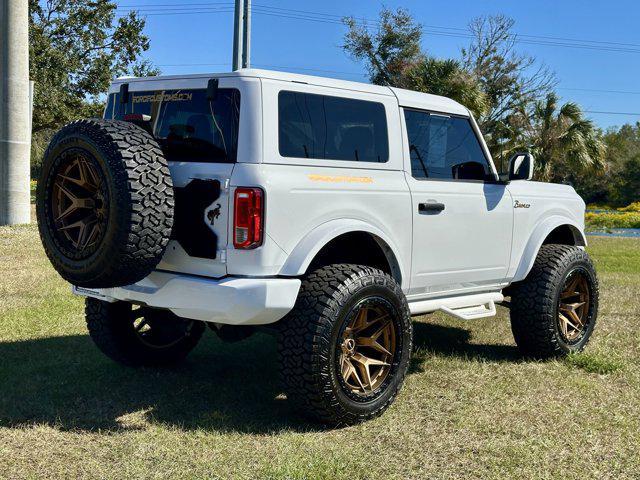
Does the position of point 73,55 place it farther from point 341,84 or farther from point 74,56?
point 341,84

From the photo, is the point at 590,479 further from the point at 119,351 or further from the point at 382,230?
the point at 119,351

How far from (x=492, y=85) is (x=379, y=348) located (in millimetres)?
38362

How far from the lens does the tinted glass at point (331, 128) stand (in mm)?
4281

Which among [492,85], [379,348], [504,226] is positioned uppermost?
[492,85]

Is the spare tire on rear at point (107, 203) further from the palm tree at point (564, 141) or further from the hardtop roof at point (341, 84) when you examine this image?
the palm tree at point (564, 141)

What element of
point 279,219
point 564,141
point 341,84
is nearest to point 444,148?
point 341,84

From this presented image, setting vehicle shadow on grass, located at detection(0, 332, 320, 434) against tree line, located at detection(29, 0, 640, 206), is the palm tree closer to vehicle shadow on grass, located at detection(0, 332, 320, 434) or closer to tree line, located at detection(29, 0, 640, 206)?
tree line, located at detection(29, 0, 640, 206)

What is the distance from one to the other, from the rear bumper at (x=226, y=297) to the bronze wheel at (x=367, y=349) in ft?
1.66

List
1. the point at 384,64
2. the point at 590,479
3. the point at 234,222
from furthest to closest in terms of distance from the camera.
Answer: the point at 384,64 → the point at 234,222 → the point at 590,479

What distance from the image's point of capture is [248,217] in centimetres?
396

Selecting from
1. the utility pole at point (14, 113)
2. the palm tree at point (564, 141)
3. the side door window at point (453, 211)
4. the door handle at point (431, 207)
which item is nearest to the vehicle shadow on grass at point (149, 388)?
the side door window at point (453, 211)

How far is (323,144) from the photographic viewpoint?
4457mm

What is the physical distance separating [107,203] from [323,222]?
4.03ft

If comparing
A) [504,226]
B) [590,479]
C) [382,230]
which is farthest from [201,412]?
[504,226]
